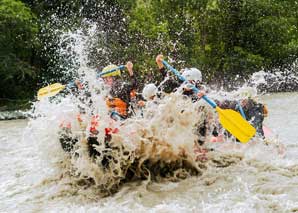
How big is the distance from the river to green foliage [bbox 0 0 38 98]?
40.7 feet

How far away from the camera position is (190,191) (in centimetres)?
500

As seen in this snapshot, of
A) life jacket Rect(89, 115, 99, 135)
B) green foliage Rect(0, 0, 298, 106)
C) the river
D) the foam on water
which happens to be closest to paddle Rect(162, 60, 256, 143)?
the foam on water

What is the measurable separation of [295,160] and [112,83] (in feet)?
9.19

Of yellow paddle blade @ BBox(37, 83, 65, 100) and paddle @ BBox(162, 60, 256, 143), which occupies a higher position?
yellow paddle blade @ BBox(37, 83, 65, 100)

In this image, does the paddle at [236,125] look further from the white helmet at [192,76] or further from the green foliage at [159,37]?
the green foliage at [159,37]

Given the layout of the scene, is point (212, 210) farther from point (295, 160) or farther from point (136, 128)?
point (295, 160)

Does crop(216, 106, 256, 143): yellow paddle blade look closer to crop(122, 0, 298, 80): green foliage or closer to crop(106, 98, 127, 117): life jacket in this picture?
crop(106, 98, 127, 117): life jacket

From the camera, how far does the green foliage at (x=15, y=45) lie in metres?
18.3

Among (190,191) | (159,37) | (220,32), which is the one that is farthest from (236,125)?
(220,32)

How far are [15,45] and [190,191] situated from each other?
51.4 ft

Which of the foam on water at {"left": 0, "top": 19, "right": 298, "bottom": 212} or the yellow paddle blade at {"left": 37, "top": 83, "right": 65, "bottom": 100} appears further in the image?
the yellow paddle blade at {"left": 37, "top": 83, "right": 65, "bottom": 100}

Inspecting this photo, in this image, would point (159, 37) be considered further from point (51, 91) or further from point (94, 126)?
point (94, 126)

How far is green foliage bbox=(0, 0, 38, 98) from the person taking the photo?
719 inches

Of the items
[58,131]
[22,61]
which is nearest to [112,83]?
[58,131]
